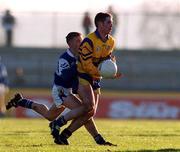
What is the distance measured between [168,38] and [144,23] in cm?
154

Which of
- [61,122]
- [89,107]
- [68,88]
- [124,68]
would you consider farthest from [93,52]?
[124,68]

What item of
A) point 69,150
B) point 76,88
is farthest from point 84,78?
point 69,150

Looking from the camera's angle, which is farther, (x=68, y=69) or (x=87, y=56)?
(x=68, y=69)

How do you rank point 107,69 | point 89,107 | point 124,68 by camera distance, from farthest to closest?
1. point 124,68
2. point 89,107
3. point 107,69

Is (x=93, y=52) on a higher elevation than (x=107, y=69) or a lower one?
higher

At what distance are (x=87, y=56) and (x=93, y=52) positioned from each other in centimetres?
15

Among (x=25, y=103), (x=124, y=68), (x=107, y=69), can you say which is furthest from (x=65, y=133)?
(x=124, y=68)

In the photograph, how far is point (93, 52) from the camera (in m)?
12.2

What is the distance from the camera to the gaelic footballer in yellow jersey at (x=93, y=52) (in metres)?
12.1

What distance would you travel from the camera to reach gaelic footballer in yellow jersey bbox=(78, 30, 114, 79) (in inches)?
478

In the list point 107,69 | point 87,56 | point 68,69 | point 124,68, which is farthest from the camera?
point 124,68

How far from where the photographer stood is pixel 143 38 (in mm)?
35594

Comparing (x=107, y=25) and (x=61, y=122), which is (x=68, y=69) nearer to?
(x=61, y=122)

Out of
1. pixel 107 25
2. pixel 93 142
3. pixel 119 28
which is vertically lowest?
pixel 119 28
